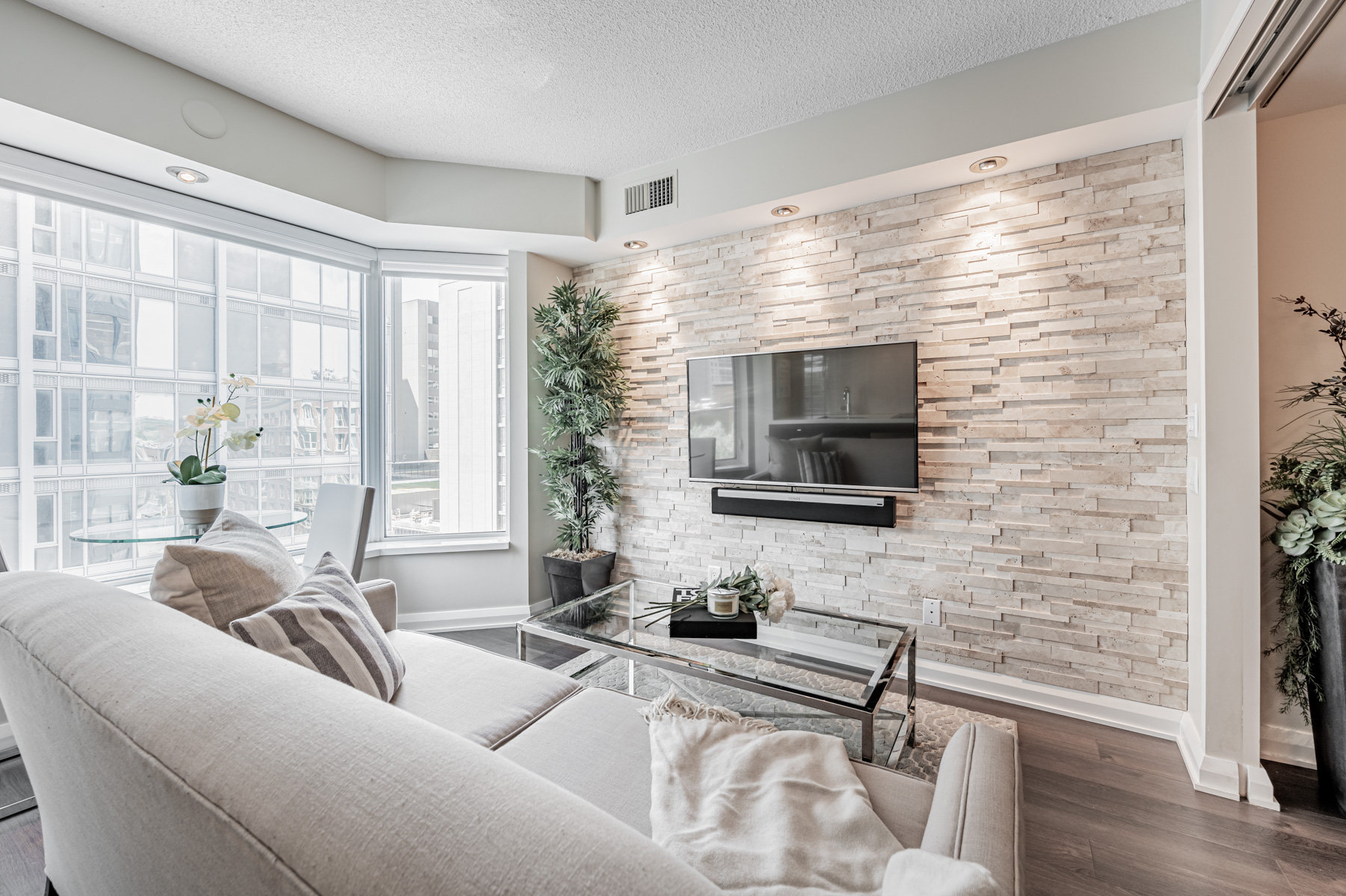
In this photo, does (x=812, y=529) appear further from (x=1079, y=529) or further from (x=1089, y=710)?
(x=1089, y=710)

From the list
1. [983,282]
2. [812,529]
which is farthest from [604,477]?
[983,282]

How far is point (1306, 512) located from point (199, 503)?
12.9 ft

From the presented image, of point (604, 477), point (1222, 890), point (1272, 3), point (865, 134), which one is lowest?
point (1222, 890)

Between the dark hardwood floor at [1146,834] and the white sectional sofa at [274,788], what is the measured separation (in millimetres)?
876

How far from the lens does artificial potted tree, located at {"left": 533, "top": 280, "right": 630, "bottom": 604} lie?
3.69 m

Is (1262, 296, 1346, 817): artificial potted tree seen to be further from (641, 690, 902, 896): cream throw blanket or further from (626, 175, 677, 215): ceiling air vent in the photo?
(626, 175, 677, 215): ceiling air vent

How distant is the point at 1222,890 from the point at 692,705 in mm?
1526

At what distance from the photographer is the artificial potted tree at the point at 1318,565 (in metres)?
A: 1.86

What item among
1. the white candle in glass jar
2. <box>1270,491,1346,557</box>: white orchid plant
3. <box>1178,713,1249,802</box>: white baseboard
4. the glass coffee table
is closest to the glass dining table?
the glass coffee table

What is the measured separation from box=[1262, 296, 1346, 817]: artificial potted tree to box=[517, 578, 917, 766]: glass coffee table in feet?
4.10

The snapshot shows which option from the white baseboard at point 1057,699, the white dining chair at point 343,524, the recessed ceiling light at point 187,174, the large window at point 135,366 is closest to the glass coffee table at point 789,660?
the white baseboard at point 1057,699

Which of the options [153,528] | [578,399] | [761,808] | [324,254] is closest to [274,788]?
[761,808]

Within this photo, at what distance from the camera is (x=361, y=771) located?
0.53 m

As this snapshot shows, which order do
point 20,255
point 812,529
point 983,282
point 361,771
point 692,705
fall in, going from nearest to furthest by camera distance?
point 361,771 < point 692,705 < point 20,255 < point 983,282 < point 812,529
